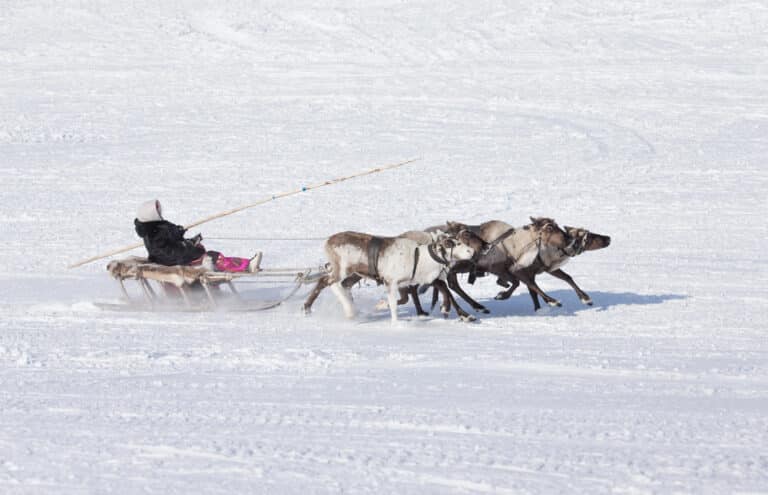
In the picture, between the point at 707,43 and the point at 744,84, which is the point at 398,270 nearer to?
the point at 744,84

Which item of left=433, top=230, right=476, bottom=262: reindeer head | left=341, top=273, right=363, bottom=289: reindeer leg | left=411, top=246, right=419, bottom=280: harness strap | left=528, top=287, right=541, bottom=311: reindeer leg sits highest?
left=433, top=230, right=476, bottom=262: reindeer head

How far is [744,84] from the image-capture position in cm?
2667

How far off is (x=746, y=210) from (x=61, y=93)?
16.8m

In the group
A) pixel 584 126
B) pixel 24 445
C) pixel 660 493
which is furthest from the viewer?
pixel 584 126

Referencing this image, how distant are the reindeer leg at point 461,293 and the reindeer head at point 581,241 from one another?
0.86 metres

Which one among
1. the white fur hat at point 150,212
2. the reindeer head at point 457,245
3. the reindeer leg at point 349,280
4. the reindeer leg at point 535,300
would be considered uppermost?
the white fur hat at point 150,212

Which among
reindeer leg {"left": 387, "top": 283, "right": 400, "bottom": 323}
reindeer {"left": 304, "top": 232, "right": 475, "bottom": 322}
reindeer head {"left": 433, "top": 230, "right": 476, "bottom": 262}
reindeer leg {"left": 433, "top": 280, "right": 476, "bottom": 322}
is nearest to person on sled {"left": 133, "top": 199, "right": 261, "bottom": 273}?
reindeer {"left": 304, "top": 232, "right": 475, "bottom": 322}

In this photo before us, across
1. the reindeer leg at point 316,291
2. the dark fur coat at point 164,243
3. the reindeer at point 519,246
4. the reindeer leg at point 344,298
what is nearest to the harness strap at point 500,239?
the reindeer at point 519,246

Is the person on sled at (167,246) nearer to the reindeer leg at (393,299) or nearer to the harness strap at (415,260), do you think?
the reindeer leg at (393,299)

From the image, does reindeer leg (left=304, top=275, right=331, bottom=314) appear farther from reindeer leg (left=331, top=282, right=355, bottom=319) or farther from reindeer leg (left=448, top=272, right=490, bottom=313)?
reindeer leg (left=448, top=272, right=490, bottom=313)

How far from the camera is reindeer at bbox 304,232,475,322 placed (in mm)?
9070

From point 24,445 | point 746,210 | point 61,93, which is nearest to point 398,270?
point 24,445

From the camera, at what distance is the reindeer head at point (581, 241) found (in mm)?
9913

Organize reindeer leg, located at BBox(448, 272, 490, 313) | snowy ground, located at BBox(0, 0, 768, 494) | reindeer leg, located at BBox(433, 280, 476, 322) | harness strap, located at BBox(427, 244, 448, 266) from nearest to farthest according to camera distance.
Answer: snowy ground, located at BBox(0, 0, 768, 494) → harness strap, located at BBox(427, 244, 448, 266) → reindeer leg, located at BBox(433, 280, 476, 322) → reindeer leg, located at BBox(448, 272, 490, 313)
